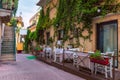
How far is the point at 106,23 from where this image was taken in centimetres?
1052

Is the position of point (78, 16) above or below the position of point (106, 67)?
above

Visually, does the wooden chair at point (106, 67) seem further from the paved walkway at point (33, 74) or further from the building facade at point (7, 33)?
the building facade at point (7, 33)

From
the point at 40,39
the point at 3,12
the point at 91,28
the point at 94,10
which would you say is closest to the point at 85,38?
the point at 91,28

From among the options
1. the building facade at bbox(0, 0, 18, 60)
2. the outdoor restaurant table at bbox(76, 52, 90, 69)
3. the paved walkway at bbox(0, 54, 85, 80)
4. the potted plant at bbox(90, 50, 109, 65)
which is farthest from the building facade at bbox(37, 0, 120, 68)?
the building facade at bbox(0, 0, 18, 60)

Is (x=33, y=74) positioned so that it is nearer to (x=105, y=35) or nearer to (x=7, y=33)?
(x=105, y=35)

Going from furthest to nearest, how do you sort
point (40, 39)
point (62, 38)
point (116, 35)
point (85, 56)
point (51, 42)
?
point (40, 39) < point (51, 42) < point (62, 38) < point (116, 35) < point (85, 56)

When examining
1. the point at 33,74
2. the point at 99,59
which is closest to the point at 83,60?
the point at 99,59

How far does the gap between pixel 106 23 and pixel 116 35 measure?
3.10 ft

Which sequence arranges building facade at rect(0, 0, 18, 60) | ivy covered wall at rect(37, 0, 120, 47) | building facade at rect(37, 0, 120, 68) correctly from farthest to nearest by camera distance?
building facade at rect(0, 0, 18, 60)
ivy covered wall at rect(37, 0, 120, 47)
building facade at rect(37, 0, 120, 68)

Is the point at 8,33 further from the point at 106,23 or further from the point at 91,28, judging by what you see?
the point at 106,23

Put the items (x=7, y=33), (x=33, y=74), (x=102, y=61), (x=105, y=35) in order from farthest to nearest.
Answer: (x=7, y=33)
(x=105, y=35)
(x=33, y=74)
(x=102, y=61)

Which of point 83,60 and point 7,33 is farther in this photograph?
point 7,33

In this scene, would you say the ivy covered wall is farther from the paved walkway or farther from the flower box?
the flower box

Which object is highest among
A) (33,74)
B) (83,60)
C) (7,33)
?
(7,33)
